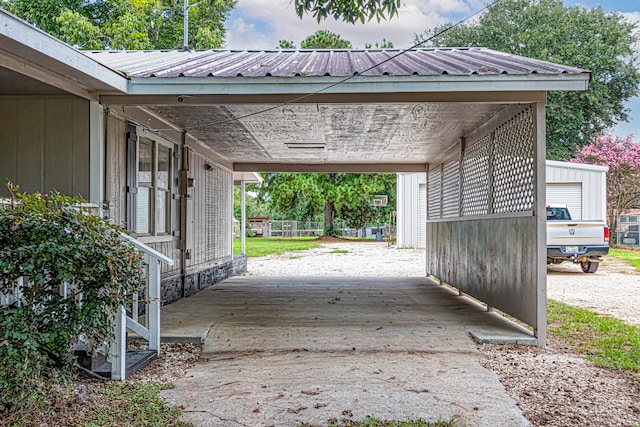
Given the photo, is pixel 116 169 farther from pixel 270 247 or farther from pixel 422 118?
pixel 270 247

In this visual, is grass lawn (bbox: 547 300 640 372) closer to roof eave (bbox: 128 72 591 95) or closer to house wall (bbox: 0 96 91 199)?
roof eave (bbox: 128 72 591 95)

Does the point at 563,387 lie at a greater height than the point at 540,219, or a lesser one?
lesser

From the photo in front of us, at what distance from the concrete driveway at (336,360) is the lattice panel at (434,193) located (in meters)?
2.35

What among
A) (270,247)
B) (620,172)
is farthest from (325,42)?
(620,172)

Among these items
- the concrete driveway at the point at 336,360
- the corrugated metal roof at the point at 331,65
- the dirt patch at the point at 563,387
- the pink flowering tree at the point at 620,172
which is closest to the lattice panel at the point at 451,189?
the concrete driveway at the point at 336,360

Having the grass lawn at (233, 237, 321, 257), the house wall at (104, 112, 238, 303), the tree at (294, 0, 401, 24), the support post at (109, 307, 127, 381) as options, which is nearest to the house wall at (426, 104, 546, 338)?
the tree at (294, 0, 401, 24)

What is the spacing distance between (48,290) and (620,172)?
19772mm

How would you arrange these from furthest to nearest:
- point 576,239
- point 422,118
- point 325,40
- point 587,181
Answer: point 325,40 → point 587,181 → point 576,239 → point 422,118

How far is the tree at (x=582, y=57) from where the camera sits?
2422cm

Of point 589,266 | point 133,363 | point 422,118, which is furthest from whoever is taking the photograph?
point 589,266

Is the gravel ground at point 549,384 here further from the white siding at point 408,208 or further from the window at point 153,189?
the white siding at point 408,208

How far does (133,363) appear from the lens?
145 inches

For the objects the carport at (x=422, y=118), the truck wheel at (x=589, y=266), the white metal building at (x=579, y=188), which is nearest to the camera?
the carport at (x=422, y=118)

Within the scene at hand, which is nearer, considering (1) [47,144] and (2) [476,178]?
(1) [47,144]
